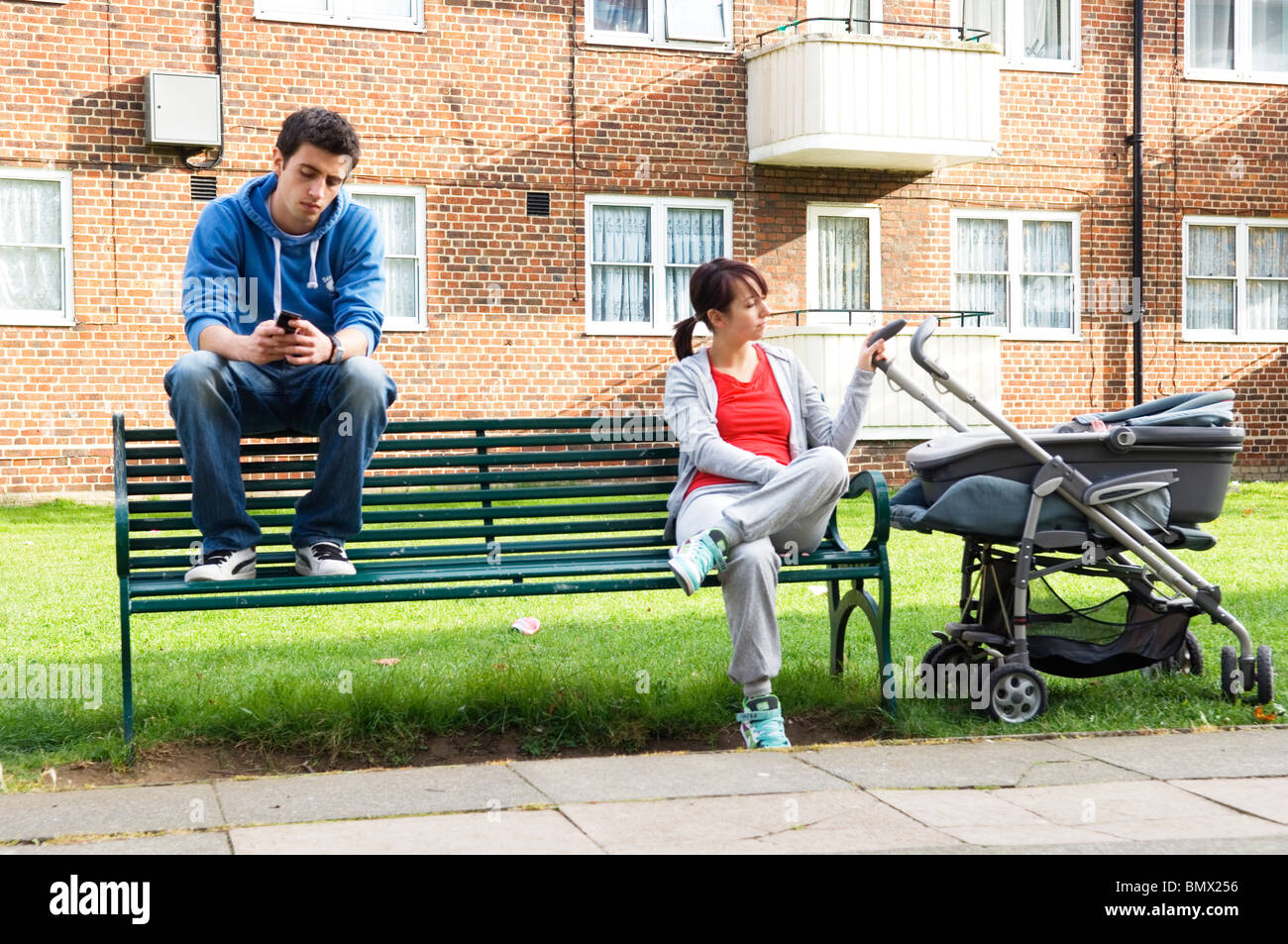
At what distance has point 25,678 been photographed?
605cm

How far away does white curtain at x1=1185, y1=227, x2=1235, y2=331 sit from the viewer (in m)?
19.7

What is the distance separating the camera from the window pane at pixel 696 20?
688 inches

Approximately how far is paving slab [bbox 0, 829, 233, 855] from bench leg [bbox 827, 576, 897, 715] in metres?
2.47

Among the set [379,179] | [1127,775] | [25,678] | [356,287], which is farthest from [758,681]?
[379,179]

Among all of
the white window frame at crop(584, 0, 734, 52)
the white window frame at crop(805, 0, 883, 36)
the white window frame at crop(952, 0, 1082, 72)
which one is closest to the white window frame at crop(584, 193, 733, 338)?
the white window frame at crop(584, 0, 734, 52)

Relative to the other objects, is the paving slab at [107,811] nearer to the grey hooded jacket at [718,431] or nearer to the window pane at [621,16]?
the grey hooded jacket at [718,431]

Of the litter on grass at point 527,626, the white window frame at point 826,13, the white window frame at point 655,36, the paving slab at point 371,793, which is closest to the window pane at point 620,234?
the white window frame at point 655,36

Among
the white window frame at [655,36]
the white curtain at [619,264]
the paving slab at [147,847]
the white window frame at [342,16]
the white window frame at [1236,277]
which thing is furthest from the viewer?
the white window frame at [1236,277]

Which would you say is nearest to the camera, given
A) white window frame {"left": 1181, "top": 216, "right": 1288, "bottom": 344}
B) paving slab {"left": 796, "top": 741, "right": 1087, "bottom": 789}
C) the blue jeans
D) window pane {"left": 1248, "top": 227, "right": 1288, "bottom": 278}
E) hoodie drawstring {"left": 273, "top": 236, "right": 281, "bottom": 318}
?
paving slab {"left": 796, "top": 741, "right": 1087, "bottom": 789}

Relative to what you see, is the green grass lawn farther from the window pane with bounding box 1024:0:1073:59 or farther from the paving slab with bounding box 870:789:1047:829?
the window pane with bounding box 1024:0:1073:59

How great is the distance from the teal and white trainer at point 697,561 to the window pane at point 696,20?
1359 cm

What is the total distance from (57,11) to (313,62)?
2.54 metres

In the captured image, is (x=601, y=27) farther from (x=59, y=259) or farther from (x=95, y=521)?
(x=95, y=521)

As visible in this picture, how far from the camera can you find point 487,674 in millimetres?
5504
